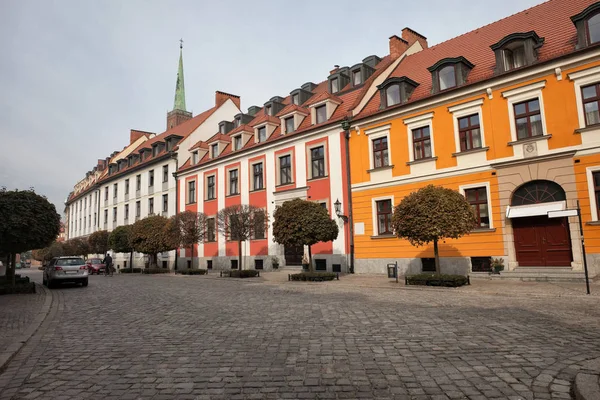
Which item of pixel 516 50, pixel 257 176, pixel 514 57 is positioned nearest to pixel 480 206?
pixel 514 57

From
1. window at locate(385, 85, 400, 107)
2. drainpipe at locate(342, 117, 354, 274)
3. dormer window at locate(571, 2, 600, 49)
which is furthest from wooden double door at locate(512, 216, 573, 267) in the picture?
window at locate(385, 85, 400, 107)

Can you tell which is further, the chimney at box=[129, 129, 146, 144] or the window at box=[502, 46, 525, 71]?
the chimney at box=[129, 129, 146, 144]

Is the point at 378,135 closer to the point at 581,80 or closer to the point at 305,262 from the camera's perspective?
the point at 305,262

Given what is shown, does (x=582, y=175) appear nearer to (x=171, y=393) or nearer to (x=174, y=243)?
(x=171, y=393)

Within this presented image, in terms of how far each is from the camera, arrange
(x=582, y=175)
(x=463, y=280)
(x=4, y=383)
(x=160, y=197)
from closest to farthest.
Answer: (x=4, y=383) → (x=463, y=280) → (x=582, y=175) → (x=160, y=197)

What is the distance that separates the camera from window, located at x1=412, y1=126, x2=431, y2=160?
69.8 ft

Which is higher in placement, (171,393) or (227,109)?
(227,109)

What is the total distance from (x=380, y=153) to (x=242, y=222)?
358 inches

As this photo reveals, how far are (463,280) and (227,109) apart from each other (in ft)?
111

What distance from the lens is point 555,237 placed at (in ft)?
56.3

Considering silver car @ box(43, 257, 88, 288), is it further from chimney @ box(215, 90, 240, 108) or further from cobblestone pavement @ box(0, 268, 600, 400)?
chimney @ box(215, 90, 240, 108)

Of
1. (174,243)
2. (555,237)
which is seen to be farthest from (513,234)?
(174,243)

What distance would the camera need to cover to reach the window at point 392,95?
22805 mm

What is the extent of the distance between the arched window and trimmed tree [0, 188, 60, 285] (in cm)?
2072
